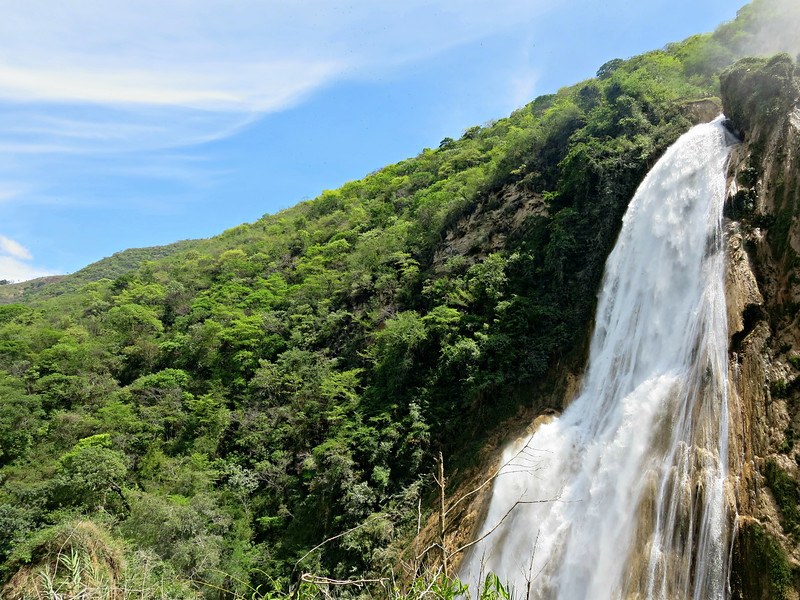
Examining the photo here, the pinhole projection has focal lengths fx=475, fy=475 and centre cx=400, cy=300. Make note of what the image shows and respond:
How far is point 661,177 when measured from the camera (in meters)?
15.5

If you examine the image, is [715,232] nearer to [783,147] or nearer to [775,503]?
[783,147]

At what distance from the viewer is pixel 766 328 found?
1036cm

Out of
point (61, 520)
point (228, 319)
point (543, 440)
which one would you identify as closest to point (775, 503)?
point (543, 440)

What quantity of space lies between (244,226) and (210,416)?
107 ft

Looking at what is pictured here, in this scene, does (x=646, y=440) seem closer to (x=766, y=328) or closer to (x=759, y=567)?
(x=759, y=567)

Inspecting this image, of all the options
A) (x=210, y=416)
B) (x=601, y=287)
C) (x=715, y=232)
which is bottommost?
(x=210, y=416)

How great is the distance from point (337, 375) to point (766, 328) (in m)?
14.9

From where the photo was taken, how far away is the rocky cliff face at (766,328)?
8453 millimetres

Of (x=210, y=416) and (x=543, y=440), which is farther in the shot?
(x=210, y=416)

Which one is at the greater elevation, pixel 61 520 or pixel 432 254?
pixel 432 254

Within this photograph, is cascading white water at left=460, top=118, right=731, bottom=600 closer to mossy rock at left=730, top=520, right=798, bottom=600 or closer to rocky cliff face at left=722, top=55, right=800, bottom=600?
mossy rock at left=730, top=520, right=798, bottom=600

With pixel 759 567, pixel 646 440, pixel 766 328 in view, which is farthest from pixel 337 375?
pixel 759 567

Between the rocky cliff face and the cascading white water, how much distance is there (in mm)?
358

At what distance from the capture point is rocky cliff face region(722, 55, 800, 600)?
8.45m
